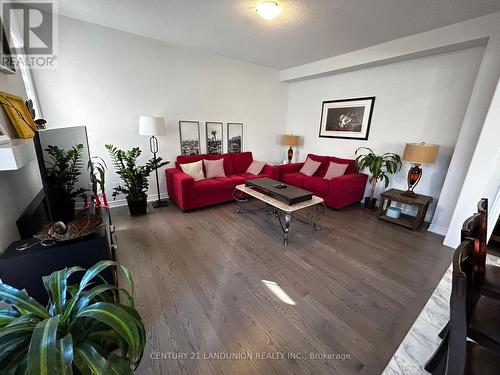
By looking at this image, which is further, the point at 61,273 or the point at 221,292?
the point at 221,292

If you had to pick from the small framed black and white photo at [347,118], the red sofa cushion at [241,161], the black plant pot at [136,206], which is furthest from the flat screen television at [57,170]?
the small framed black and white photo at [347,118]

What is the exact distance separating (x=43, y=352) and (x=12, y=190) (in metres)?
1.57

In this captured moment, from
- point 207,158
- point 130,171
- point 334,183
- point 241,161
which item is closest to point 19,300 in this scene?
point 130,171

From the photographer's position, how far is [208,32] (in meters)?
2.93

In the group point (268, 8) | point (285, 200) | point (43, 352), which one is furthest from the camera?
point (285, 200)

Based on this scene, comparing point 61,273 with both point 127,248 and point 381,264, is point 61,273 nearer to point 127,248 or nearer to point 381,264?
point 127,248

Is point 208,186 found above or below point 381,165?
below

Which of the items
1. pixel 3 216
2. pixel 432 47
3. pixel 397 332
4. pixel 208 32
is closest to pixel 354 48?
pixel 432 47

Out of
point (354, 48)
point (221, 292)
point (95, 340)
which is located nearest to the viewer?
point (95, 340)

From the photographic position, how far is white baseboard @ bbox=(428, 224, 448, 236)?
113 inches

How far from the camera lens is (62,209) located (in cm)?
152

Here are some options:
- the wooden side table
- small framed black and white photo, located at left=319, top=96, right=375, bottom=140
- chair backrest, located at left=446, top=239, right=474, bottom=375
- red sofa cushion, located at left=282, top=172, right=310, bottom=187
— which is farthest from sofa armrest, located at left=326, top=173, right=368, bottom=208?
chair backrest, located at left=446, top=239, right=474, bottom=375

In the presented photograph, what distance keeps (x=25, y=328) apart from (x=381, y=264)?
8.75ft

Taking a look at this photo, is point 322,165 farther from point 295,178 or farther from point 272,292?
point 272,292
